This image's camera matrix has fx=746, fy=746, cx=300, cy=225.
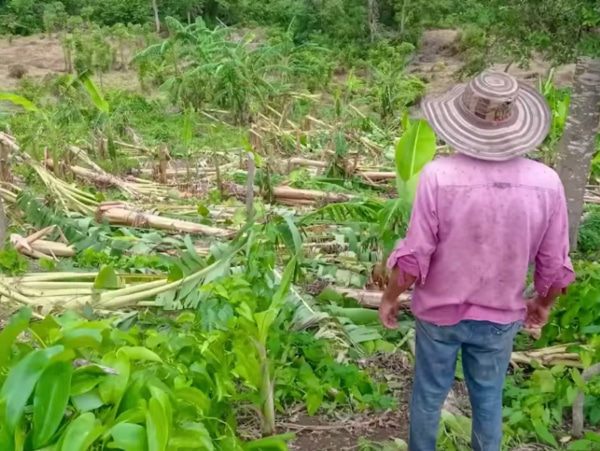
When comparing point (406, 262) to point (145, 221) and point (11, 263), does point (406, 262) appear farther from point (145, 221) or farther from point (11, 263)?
point (145, 221)

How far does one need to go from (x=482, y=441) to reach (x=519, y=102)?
3.94 ft

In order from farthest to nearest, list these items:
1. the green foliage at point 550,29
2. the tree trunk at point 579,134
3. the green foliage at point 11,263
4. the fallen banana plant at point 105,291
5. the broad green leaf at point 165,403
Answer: the tree trunk at point 579,134, the green foliage at point 11,263, the green foliage at point 550,29, the fallen banana plant at point 105,291, the broad green leaf at point 165,403

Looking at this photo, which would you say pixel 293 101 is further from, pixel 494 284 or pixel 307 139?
pixel 494 284

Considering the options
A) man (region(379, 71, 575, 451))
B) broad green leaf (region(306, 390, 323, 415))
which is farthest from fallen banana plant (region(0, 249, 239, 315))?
man (region(379, 71, 575, 451))

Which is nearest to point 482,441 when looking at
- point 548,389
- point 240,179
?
point 548,389

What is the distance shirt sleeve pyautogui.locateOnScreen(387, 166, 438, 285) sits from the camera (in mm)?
2268

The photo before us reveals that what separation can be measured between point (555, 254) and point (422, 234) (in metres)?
0.44

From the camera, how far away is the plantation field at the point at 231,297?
193 cm

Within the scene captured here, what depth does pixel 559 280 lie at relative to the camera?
7.94ft

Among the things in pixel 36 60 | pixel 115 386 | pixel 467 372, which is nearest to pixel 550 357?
pixel 467 372

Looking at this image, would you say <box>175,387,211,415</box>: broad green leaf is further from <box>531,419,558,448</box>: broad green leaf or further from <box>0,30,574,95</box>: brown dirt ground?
<box>0,30,574,95</box>: brown dirt ground

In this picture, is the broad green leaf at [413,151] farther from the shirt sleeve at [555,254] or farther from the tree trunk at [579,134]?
the shirt sleeve at [555,254]

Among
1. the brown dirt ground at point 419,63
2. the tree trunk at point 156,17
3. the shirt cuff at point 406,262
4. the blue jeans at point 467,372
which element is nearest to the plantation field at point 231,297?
the blue jeans at point 467,372

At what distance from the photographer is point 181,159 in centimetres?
809
